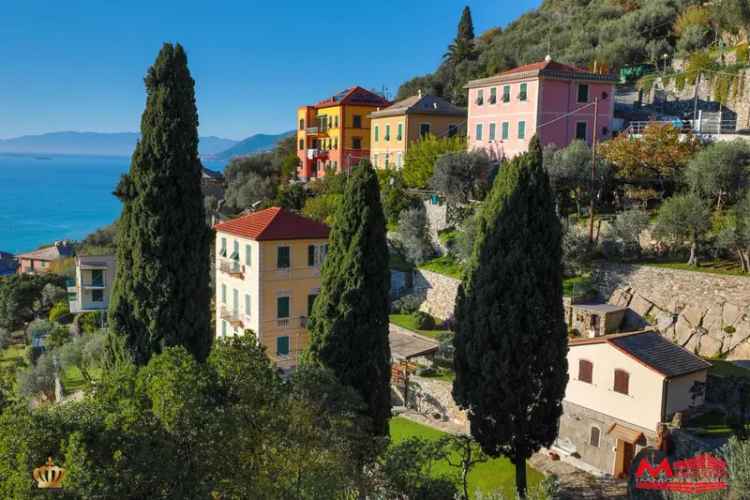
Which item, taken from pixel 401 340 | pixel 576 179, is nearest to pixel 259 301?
pixel 401 340

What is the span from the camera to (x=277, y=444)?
974 cm

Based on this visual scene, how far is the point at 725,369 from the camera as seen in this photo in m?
20.9

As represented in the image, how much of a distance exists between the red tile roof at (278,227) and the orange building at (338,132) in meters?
26.9

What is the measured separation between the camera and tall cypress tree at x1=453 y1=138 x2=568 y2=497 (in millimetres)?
15914

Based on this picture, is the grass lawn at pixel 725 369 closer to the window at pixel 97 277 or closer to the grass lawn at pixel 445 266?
the grass lawn at pixel 445 266

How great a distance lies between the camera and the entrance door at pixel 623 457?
19.0m

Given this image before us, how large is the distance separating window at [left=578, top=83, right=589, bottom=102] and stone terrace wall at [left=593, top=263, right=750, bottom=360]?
1636 cm

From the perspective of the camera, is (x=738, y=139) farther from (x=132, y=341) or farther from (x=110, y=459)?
(x=110, y=459)

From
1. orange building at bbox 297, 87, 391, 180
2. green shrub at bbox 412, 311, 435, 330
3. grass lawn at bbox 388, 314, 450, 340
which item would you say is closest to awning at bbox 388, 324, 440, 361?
grass lawn at bbox 388, 314, 450, 340

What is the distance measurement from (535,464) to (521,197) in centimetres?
964

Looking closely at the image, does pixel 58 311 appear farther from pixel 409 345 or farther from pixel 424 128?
pixel 409 345

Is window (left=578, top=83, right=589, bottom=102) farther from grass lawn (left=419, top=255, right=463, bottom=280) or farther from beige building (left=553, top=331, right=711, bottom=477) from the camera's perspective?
beige building (left=553, top=331, right=711, bottom=477)

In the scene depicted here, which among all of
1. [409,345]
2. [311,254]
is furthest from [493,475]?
[311,254]

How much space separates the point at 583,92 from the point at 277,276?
2328 cm
